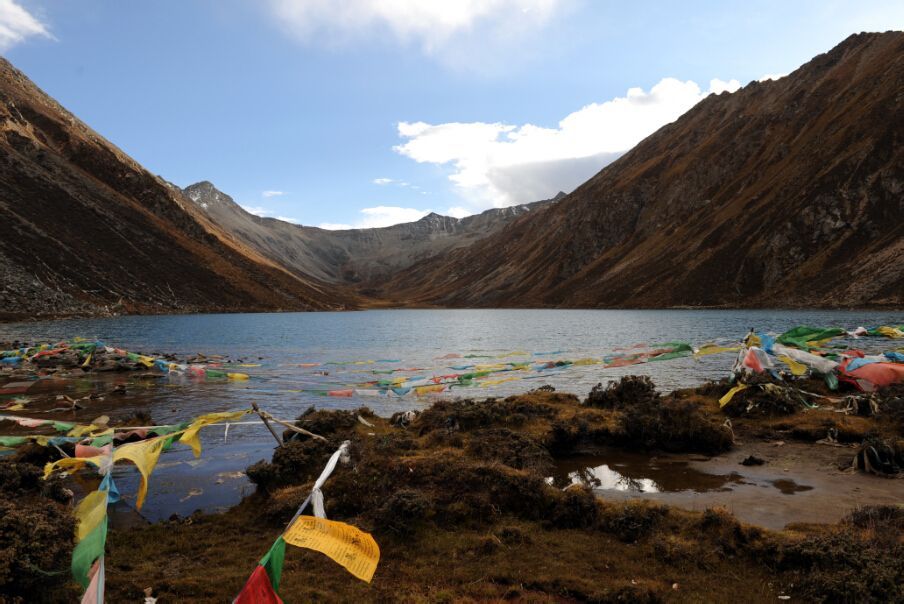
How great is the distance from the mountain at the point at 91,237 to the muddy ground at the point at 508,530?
285 feet

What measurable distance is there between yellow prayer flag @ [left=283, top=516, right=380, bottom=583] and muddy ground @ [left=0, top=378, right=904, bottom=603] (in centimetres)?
92

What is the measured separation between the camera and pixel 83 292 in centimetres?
9544

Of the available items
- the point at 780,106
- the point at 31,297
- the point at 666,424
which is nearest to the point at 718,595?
the point at 666,424

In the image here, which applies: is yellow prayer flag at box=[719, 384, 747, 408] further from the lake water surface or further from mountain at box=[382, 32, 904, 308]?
mountain at box=[382, 32, 904, 308]

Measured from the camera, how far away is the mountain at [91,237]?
92419 millimetres

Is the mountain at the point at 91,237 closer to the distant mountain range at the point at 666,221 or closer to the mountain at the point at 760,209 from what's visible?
the distant mountain range at the point at 666,221

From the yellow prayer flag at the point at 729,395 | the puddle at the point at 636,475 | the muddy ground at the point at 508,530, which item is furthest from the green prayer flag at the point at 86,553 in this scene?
the yellow prayer flag at the point at 729,395

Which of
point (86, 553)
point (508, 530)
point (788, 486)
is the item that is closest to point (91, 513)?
point (86, 553)

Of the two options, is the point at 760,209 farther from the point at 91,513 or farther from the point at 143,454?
the point at 91,513

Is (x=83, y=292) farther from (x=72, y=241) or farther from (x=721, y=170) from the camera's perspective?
(x=721, y=170)

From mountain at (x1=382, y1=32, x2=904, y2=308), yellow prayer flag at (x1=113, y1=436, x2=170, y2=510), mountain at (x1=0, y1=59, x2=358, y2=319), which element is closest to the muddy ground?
yellow prayer flag at (x1=113, y1=436, x2=170, y2=510)

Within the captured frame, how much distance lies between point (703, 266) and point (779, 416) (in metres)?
114

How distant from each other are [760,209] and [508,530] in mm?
133067

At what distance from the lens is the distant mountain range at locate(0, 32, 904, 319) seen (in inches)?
3782
